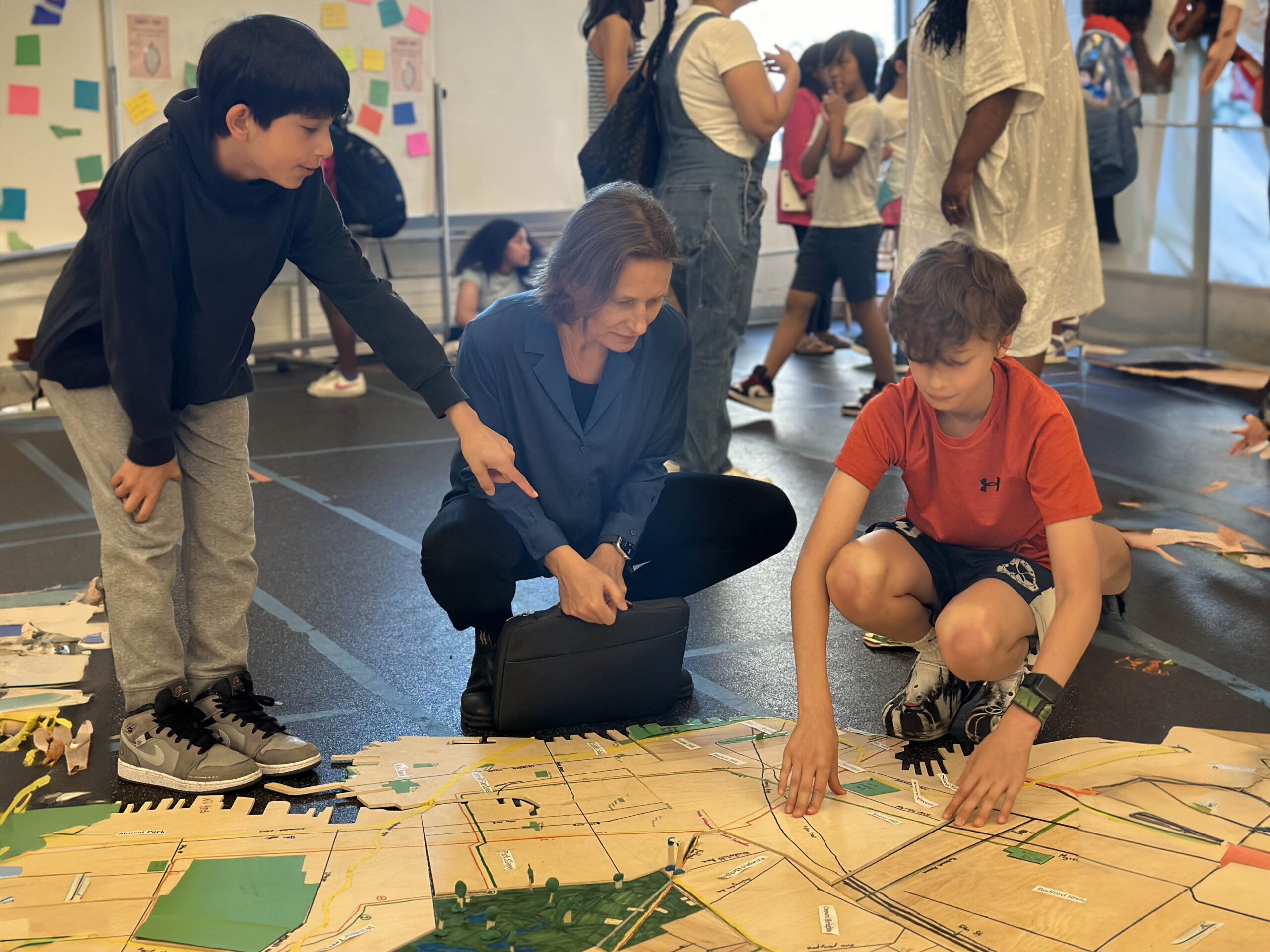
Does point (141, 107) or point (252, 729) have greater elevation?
point (141, 107)

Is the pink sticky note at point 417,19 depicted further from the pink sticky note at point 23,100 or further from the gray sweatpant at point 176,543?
the gray sweatpant at point 176,543

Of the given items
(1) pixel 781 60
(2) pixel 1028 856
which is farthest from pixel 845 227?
(2) pixel 1028 856

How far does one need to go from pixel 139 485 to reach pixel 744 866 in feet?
3.36

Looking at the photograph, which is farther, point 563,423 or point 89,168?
point 89,168

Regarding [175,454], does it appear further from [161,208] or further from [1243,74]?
[1243,74]

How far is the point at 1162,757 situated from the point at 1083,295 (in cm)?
169

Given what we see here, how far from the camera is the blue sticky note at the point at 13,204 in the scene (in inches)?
194

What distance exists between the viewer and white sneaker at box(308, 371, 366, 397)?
17.6 ft

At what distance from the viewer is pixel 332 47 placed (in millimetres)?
5156

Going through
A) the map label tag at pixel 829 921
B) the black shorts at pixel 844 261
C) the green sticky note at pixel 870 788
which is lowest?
the green sticky note at pixel 870 788

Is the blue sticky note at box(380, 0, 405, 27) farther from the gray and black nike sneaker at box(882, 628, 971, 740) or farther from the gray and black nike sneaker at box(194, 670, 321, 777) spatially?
the gray and black nike sneaker at box(882, 628, 971, 740)

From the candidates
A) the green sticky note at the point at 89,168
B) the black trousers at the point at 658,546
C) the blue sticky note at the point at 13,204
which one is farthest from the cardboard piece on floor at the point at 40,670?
the green sticky note at the point at 89,168

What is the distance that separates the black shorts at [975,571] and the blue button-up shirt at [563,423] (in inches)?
16.9

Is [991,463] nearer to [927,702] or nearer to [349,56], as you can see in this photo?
[927,702]
